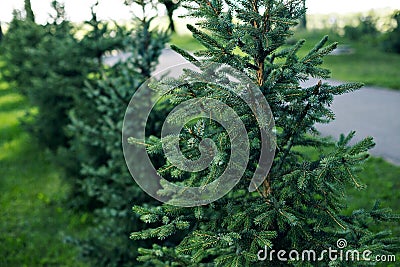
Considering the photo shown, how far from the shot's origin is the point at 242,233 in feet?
8.15

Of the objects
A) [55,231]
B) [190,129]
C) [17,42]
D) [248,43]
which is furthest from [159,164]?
[17,42]

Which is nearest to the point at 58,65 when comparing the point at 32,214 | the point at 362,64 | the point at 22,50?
the point at 32,214

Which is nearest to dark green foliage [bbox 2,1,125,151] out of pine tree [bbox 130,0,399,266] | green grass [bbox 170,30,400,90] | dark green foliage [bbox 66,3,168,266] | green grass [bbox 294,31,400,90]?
dark green foliage [bbox 66,3,168,266]

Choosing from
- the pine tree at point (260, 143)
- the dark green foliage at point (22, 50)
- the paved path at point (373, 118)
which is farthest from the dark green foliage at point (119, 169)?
the dark green foliage at point (22, 50)

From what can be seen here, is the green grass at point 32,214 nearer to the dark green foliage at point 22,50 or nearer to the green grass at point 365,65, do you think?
the dark green foliage at point 22,50

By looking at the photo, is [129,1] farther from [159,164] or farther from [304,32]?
[304,32]

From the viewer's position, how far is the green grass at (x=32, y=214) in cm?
510

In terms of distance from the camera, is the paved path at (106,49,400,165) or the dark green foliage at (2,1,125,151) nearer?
the dark green foliage at (2,1,125,151)

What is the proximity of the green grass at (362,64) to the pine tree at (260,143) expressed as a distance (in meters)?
9.47

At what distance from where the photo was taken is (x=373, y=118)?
9453 millimetres

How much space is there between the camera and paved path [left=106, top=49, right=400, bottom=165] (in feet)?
25.4

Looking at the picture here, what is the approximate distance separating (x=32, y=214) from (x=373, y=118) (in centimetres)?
717

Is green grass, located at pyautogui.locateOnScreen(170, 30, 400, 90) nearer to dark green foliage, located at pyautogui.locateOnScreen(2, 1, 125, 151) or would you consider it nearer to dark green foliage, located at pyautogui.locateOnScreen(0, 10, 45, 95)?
dark green foliage, located at pyautogui.locateOnScreen(0, 10, 45, 95)

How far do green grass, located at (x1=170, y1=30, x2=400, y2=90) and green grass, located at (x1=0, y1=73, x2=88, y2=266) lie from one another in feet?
18.1
